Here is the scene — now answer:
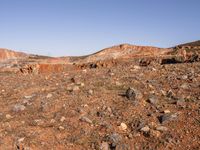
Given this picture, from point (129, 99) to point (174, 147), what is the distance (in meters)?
2.42

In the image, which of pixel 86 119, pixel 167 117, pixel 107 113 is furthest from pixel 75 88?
pixel 167 117

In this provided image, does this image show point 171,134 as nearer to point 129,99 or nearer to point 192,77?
point 129,99

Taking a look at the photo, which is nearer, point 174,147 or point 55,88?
point 174,147

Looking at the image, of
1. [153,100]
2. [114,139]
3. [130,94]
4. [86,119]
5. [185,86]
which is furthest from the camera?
[185,86]

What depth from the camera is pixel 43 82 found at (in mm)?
12484

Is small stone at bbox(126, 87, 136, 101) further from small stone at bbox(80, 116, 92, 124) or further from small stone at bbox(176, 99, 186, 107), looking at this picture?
small stone at bbox(80, 116, 92, 124)

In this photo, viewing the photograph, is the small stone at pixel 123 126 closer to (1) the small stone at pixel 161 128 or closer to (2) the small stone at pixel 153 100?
(1) the small stone at pixel 161 128

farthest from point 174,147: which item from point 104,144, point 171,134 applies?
point 104,144

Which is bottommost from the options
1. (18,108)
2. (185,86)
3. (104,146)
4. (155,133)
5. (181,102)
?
(104,146)

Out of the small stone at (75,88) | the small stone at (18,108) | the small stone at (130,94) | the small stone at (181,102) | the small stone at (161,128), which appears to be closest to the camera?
the small stone at (161,128)

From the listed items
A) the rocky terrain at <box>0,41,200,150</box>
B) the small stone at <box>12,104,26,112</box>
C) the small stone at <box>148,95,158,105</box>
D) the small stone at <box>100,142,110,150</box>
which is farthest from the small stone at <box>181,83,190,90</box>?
the small stone at <box>12,104,26,112</box>

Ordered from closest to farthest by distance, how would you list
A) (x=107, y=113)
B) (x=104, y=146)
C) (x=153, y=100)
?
(x=104, y=146)
(x=107, y=113)
(x=153, y=100)

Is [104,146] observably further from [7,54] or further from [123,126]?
[7,54]

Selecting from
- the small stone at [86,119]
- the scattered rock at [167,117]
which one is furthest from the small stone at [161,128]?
the small stone at [86,119]
